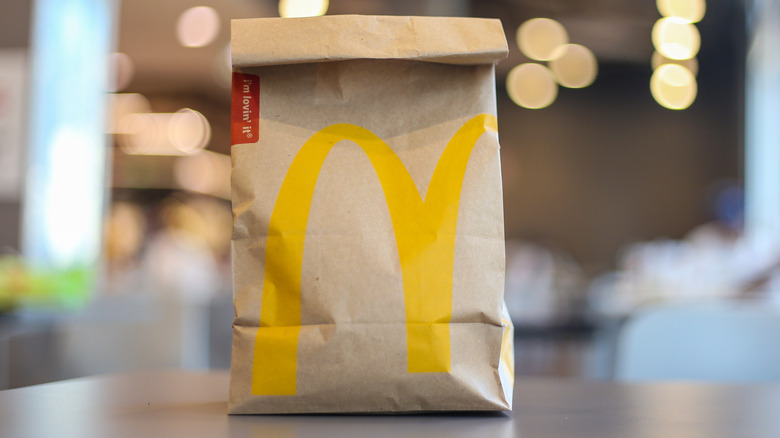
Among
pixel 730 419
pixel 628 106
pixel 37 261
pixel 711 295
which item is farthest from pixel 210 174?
pixel 730 419

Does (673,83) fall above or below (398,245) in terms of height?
above

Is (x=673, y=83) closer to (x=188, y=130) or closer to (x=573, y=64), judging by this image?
(x=573, y=64)

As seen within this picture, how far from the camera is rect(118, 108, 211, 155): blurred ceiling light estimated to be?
7.82 meters

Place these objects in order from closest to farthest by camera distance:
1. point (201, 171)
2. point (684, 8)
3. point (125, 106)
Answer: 1. point (684, 8)
2. point (125, 106)
3. point (201, 171)

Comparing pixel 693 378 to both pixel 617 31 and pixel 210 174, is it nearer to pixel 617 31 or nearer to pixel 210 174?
pixel 617 31

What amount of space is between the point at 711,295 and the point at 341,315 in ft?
10.4

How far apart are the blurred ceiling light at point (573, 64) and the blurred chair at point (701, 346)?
4.93m

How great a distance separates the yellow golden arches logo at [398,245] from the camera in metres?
0.48

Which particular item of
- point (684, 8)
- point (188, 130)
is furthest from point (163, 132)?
point (684, 8)

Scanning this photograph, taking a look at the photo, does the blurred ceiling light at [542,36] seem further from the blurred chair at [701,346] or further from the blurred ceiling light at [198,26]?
the blurred chair at [701,346]

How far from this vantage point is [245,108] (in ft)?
1.63

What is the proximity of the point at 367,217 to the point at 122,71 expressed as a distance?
7.07 m

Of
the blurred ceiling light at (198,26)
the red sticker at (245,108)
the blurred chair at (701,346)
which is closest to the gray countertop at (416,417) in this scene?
the red sticker at (245,108)

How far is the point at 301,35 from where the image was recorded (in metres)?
0.48
